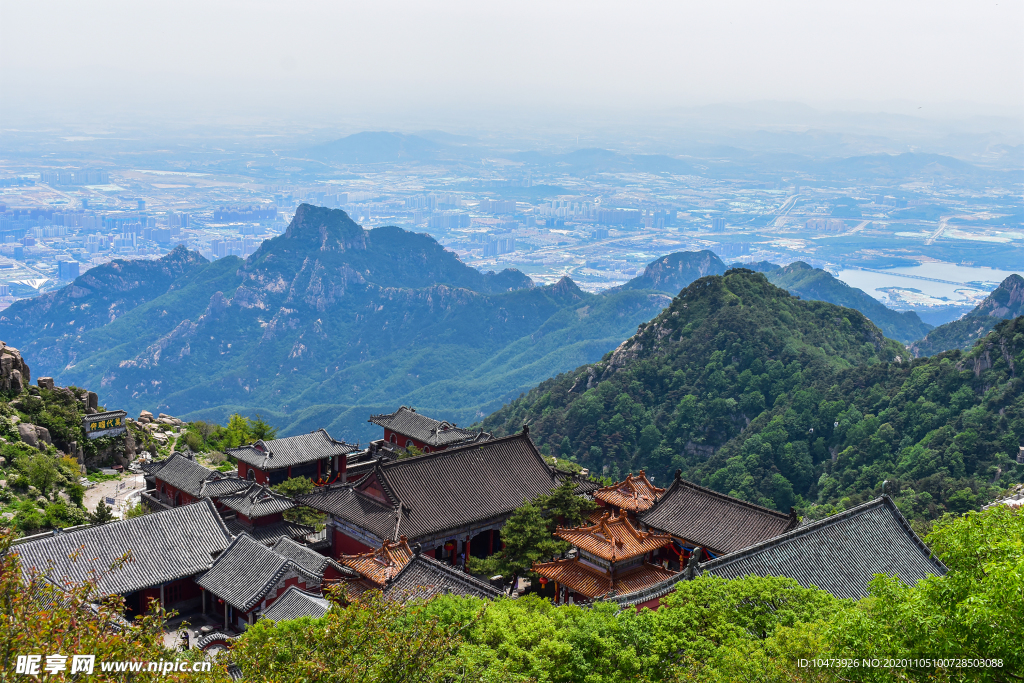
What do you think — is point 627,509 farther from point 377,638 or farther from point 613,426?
point 613,426

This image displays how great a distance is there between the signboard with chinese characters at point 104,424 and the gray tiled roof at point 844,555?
42.5 m

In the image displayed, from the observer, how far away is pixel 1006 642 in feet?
48.2

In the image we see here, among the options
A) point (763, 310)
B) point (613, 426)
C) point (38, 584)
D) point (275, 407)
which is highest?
point (38, 584)

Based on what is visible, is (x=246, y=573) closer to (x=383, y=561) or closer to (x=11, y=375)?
(x=383, y=561)

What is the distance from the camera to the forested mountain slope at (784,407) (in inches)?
2803

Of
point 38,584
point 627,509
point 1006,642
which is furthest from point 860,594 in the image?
point 38,584

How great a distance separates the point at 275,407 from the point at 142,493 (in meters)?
134

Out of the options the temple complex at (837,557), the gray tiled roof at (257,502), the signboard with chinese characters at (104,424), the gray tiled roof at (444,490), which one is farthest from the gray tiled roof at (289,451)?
the temple complex at (837,557)

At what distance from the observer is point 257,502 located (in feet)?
138

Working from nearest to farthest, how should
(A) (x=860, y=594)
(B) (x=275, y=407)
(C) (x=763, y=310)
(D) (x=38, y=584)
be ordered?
(D) (x=38, y=584), (A) (x=860, y=594), (C) (x=763, y=310), (B) (x=275, y=407)

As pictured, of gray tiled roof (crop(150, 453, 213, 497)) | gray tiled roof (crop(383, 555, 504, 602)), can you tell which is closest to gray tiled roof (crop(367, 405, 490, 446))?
gray tiled roof (crop(150, 453, 213, 497))

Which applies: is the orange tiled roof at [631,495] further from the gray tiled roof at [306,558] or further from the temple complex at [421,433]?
the temple complex at [421,433]

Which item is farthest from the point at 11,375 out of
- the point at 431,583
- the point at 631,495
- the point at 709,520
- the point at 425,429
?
the point at 709,520

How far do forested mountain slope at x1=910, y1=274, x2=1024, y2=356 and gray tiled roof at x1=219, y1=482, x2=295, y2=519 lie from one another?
394 ft
